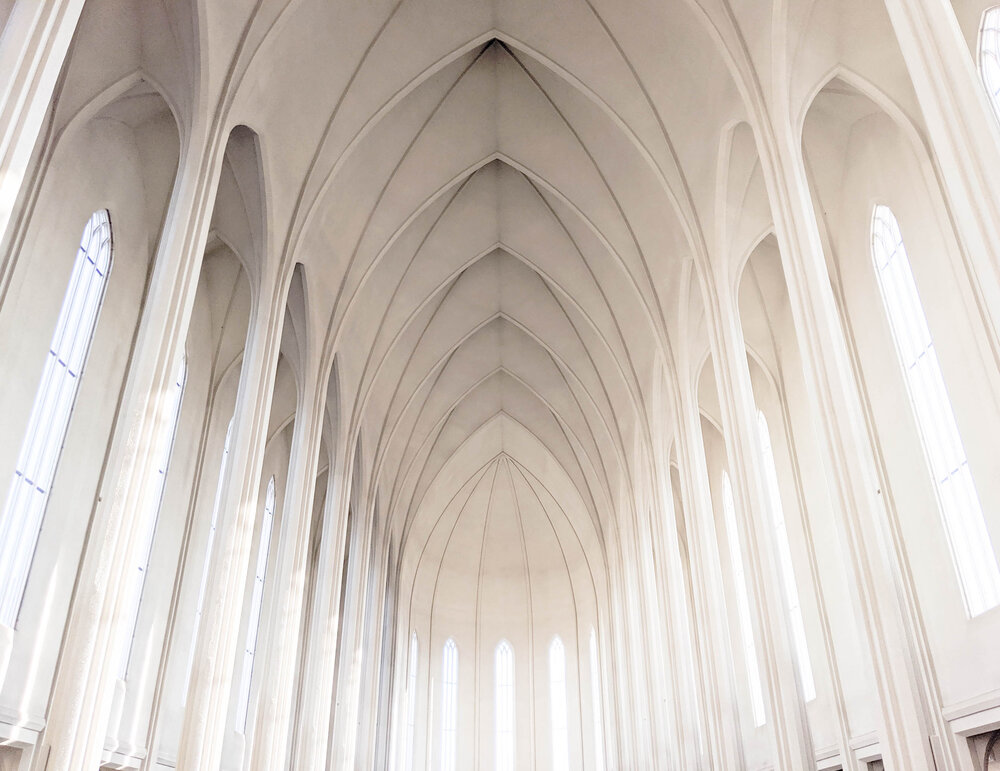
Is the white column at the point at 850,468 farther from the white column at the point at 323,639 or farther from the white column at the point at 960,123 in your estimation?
the white column at the point at 323,639

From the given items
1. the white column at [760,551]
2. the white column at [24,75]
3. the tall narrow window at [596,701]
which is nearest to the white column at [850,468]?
the white column at [760,551]

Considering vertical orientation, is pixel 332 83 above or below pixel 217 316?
above

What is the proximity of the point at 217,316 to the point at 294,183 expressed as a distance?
403 centimetres

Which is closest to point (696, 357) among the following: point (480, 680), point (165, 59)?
point (165, 59)

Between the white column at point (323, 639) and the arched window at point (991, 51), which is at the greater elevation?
the arched window at point (991, 51)

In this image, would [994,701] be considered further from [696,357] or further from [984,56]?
[696,357]

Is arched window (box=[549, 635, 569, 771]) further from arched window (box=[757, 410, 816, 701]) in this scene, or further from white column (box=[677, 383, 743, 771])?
white column (box=[677, 383, 743, 771])

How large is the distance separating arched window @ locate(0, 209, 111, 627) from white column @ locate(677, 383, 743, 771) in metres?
10.3

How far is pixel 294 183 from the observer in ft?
47.7

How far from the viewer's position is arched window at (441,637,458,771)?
3003cm

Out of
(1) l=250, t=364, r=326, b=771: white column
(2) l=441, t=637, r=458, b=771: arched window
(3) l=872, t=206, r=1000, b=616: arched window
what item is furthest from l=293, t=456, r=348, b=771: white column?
(2) l=441, t=637, r=458, b=771: arched window

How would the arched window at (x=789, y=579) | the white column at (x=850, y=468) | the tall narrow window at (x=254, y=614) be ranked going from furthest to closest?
the tall narrow window at (x=254, y=614)
the arched window at (x=789, y=579)
the white column at (x=850, y=468)

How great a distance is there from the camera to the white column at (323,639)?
17.0 meters

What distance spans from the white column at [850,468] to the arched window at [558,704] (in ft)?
77.2
